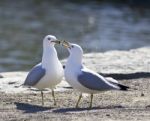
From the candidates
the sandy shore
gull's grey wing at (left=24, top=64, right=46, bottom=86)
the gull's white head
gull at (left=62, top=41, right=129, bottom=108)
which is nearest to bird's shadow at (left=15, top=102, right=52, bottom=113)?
the sandy shore

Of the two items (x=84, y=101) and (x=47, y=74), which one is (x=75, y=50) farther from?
(x=84, y=101)

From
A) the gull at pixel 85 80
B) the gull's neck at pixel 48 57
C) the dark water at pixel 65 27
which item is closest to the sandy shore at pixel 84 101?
the gull at pixel 85 80

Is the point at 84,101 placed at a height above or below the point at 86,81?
below

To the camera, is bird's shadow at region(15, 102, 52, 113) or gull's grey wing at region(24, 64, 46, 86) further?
gull's grey wing at region(24, 64, 46, 86)

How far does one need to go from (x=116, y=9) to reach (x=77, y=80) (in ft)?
78.2

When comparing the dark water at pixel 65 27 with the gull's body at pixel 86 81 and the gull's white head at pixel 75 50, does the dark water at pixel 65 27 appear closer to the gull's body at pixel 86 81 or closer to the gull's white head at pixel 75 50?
the gull's white head at pixel 75 50

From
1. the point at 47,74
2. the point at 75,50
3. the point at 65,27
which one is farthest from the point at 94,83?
the point at 65,27

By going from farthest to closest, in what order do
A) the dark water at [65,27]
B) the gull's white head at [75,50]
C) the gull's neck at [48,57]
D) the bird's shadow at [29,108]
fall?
the dark water at [65,27], the gull's neck at [48,57], the gull's white head at [75,50], the bird's shadow at [29,108]

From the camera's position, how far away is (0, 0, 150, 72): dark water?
872 inches

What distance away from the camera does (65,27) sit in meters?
27.0

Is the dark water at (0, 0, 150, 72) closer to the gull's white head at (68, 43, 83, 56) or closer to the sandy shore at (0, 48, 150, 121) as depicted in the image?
the sandy shore at (0, 48, 150, 121)

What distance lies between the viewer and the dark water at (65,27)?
22.1 m

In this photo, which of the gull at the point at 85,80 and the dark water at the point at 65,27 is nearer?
the gull at the point at 85,80

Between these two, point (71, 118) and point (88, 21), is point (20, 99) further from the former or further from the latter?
point (88, 21)
